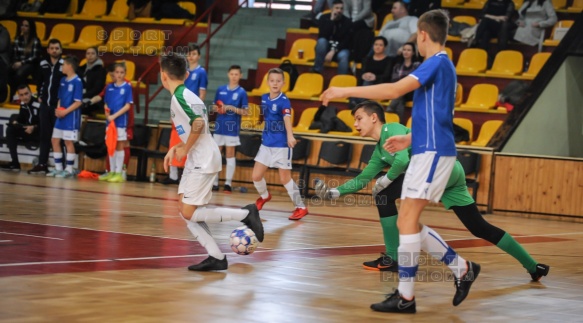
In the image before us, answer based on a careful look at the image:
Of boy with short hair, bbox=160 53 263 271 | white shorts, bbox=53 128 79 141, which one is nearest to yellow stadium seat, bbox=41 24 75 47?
white shorts, bbox=53 128 79 141

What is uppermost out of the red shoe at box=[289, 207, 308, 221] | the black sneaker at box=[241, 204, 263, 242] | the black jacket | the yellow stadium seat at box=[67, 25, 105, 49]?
the yellow stadium seat at box=[67, 25, 105, 49]

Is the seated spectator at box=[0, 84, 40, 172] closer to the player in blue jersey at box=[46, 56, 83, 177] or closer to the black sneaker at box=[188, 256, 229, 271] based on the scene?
the player in blue jersey at box=[46, 56, 83, 177]

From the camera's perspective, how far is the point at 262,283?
6.07 metres

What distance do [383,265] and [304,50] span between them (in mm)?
12050

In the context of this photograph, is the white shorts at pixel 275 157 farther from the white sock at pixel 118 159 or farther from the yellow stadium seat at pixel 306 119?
the white sock at pixel 118 159

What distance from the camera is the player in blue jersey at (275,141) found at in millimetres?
11625

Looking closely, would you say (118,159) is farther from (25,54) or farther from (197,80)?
(25,54)

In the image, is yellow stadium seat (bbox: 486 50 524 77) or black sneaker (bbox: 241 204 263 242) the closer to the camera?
black sneaker (bbox: 241 204 263 242)

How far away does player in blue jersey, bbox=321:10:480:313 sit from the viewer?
17.4 ft

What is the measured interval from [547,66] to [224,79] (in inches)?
275

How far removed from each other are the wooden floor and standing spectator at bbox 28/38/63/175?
20.1 ft

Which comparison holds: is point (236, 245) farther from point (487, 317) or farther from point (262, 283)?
point (487, 317)

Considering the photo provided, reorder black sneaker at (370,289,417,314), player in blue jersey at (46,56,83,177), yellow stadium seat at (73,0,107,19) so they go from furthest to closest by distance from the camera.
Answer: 1. yellow stadium seat at (73,0,107,19)
2. player in blue jersey at (46,56,83,177)
3. black sneaker at (370,289,417,314)

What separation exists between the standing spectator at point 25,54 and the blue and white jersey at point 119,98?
11.5 feet
